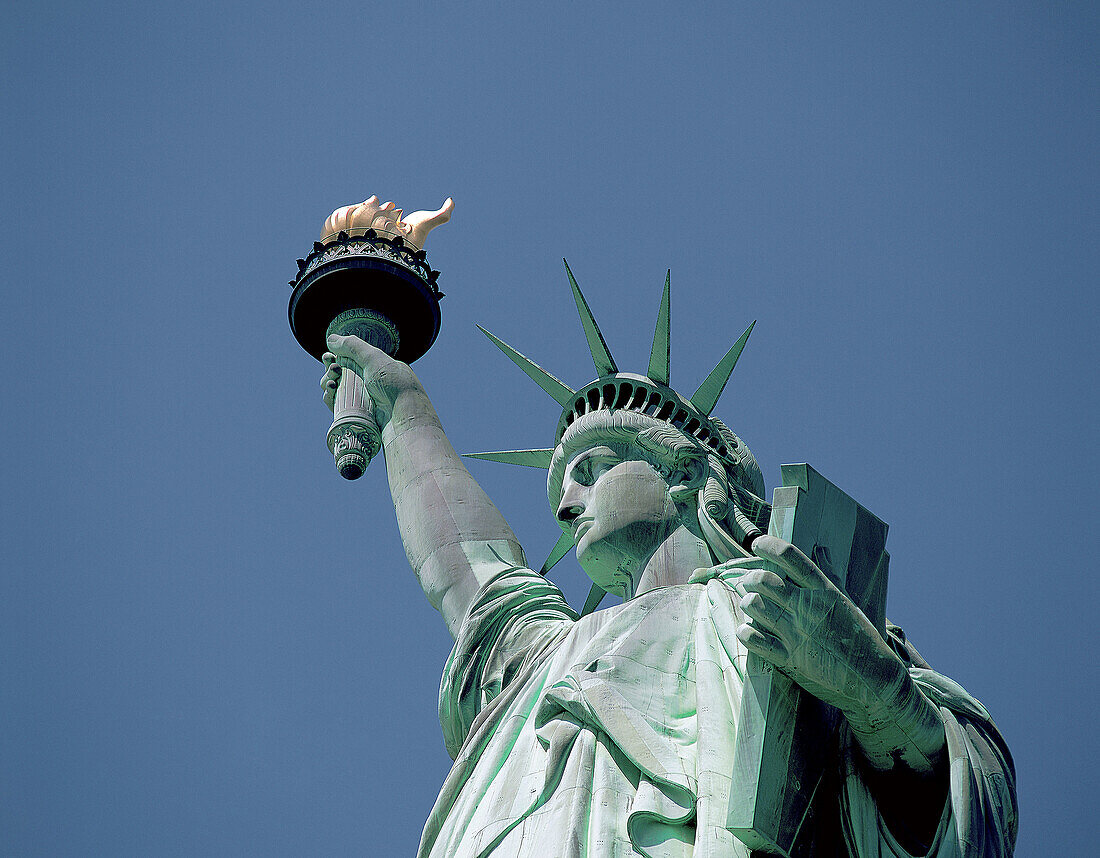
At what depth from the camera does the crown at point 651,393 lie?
35.4 ft

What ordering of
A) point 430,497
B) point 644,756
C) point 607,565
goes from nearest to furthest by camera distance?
point 644,756, point 607,565, point 430,497

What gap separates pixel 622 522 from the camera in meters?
10.3

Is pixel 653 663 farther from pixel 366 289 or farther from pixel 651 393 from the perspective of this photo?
pixel 366 289

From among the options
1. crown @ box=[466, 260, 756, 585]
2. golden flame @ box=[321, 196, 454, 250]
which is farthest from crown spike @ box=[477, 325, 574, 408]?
golden flame @ box=[321, 196, 454, 250]

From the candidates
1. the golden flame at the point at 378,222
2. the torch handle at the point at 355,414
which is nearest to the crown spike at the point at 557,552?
the torch handle at the point at 355,414

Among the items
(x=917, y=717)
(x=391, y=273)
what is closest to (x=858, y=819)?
(x=917, y=717)

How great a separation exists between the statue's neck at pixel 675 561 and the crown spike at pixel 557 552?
1.24 meters

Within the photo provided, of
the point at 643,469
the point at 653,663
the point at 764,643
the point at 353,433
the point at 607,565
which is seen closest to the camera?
the point at 764,643

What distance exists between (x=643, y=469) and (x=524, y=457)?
5.18ft

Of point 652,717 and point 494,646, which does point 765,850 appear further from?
point 494,646

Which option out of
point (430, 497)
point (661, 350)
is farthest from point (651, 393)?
point (430, 497)

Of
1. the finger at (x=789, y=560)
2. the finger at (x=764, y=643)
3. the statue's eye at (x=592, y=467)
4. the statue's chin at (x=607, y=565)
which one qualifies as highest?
the statue's eye at (x=592, y=467)

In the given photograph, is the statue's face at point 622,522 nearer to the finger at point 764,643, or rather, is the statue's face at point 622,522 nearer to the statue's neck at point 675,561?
the statue's neck at point 675,561

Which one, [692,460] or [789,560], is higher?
[692,460]
